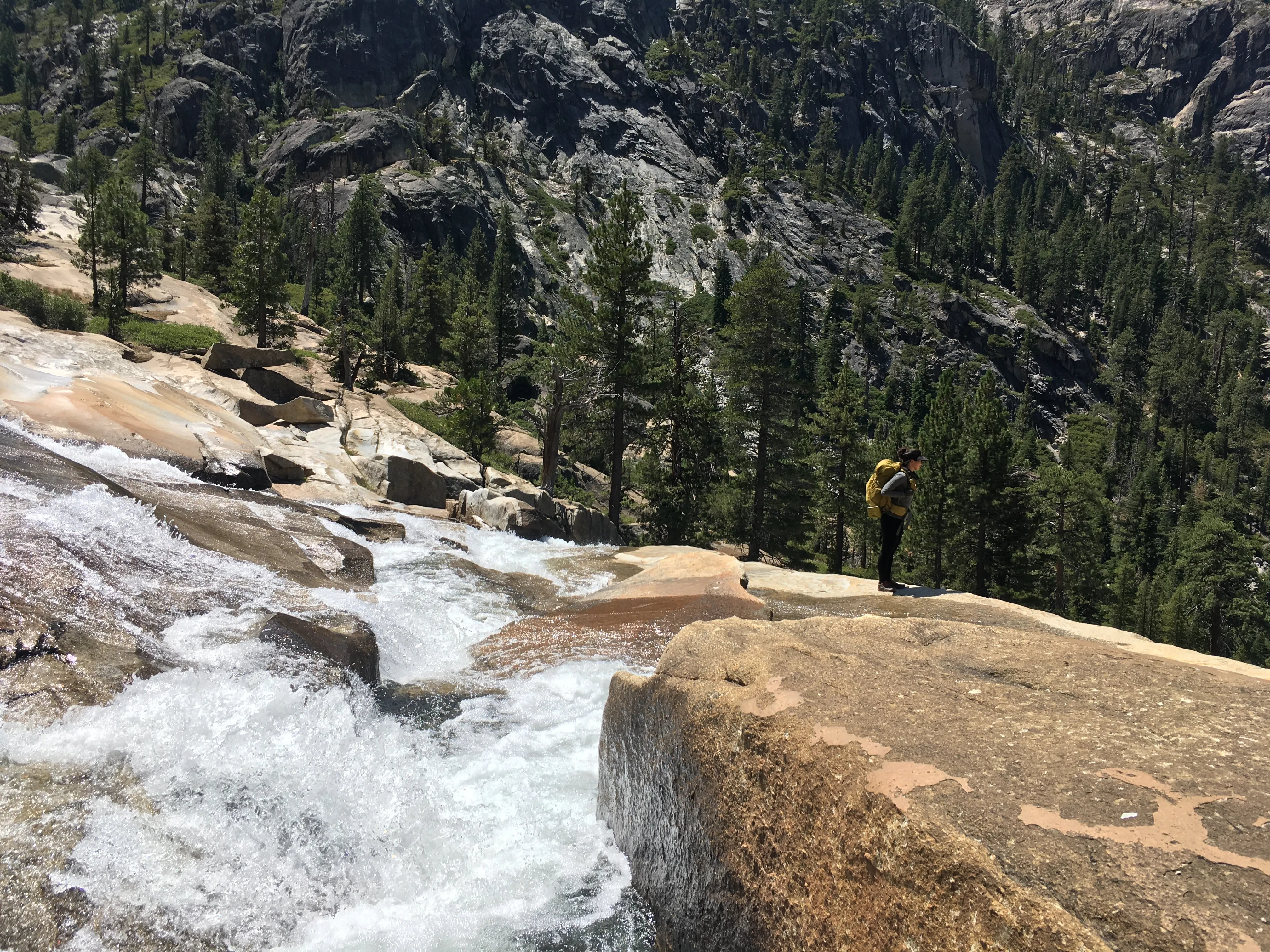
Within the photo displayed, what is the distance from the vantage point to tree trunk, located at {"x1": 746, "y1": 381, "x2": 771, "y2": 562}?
2798 centimetres

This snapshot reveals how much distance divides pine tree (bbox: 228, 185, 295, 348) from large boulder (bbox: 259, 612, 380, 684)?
3177cm

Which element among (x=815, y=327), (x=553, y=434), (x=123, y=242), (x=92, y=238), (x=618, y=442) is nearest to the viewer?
(x=618, y=442)

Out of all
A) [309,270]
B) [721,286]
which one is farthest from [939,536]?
[721,286]

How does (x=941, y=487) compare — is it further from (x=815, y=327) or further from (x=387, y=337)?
(x=815, y=327)

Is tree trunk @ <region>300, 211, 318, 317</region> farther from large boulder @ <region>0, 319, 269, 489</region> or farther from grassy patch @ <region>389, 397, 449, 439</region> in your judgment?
large boulder @ <region>0, 319, 269, 489</region>

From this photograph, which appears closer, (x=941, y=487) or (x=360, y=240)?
(x=941, y=487)

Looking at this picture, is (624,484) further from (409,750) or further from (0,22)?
(0,22)

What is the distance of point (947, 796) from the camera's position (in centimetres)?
295

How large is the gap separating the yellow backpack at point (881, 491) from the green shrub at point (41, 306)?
27019mm

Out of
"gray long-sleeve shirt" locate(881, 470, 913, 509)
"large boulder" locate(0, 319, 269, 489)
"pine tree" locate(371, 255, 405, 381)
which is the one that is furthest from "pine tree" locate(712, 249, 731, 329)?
"gray long-sleeve shirt" locate(881, 470, 913, 509)

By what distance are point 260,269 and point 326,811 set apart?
36458mm

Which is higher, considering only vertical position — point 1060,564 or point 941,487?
point 941,487

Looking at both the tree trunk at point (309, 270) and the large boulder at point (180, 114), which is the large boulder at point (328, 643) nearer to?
the tree trunk at point (309, 270)

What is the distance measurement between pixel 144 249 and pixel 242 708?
39.3 metres
